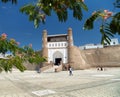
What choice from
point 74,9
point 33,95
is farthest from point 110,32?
point 33,95

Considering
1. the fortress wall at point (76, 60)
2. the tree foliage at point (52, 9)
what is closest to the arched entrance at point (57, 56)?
the fortress wall at point (76, 60)

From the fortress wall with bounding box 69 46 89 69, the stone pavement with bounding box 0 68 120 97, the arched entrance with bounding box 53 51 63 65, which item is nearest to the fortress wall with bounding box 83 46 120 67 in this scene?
the fortress wall with bounding box 69 46 89 69

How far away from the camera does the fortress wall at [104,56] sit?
7289cm

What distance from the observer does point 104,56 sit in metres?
74.9

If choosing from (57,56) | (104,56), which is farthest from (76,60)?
(104,56)

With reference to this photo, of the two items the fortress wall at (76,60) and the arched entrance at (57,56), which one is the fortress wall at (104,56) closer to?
the fortress wall at (76,60)

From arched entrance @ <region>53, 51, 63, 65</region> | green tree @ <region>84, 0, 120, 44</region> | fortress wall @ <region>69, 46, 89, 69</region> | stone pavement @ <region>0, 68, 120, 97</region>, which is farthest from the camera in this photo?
arched entrance @ <region>53, 51, 63, 65</region>

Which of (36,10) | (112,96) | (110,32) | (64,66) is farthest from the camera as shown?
(64,66)

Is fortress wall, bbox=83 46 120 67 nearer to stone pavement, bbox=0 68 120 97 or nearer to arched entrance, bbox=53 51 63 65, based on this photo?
arched entrance, bbox=53 51 63 65

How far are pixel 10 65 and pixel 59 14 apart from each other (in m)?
1.40

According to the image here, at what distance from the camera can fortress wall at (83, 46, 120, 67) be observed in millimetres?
72887

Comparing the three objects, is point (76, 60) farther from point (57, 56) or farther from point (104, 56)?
point (104, 56)

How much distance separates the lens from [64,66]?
64.2m

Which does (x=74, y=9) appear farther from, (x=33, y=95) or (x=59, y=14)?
(x=33, y=95)
